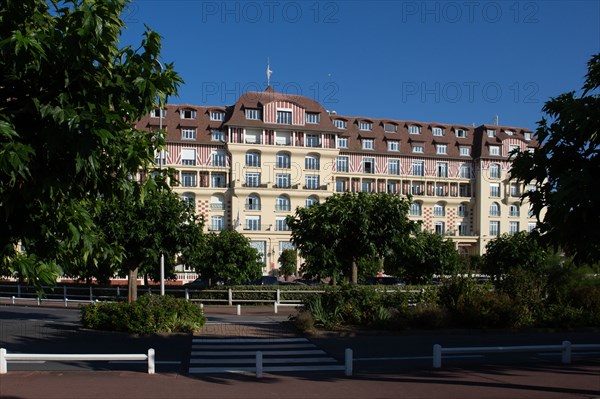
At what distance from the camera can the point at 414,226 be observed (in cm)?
2606

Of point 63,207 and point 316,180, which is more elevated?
point 316,180

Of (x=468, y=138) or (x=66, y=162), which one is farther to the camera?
(x=468, y=138)

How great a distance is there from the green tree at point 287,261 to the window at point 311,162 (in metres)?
8.93

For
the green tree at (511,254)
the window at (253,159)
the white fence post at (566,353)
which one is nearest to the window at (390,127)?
the window at (253,159)

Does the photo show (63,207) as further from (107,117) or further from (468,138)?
(468,138)

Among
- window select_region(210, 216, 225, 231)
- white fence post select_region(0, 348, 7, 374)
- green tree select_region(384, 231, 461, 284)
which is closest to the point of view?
white fence post select_region(0, 348, 7, 374)

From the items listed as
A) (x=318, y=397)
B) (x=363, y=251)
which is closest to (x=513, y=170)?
(x=318, y=397)

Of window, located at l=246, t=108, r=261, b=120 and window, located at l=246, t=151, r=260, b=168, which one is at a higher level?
window, located at l=246, t=108, r=261, b=120

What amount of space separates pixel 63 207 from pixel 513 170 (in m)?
7.61

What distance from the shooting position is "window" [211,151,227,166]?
56.1 m

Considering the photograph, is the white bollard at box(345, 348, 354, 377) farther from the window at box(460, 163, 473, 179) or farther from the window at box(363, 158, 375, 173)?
the window at box(460, 163, 473, 179)

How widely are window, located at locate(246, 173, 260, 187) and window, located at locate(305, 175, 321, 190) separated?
513 cm

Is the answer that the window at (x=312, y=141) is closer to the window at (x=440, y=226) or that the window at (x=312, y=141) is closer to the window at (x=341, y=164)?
the window at (x=341, y=164)

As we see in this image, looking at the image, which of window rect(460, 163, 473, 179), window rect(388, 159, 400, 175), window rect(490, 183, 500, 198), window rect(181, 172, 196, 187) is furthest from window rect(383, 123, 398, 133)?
window rect(181, 172, 196, 187)
